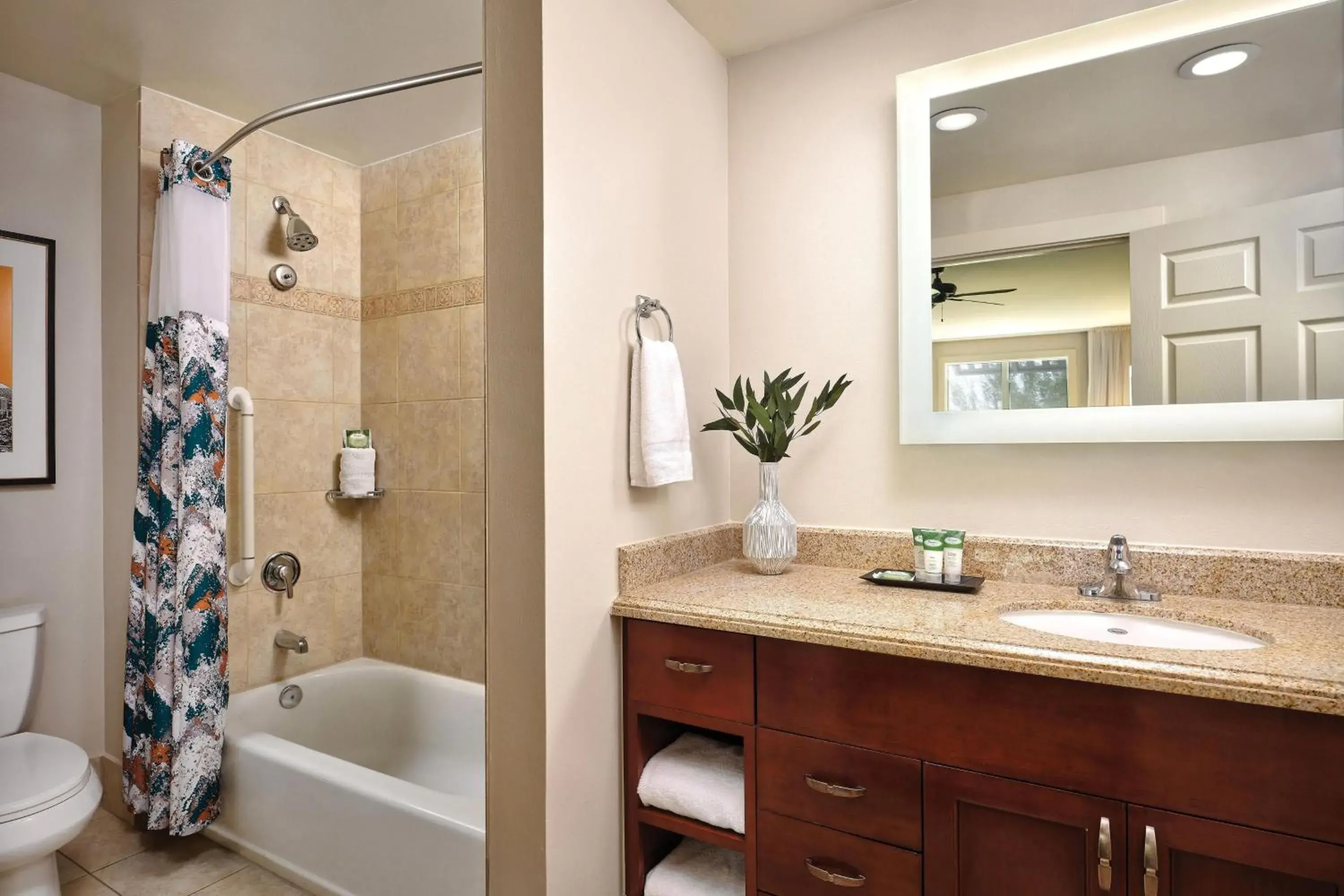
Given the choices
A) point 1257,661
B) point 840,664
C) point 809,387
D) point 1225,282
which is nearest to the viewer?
point 1257,661

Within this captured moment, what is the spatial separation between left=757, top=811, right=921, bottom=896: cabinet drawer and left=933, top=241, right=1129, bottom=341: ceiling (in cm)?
112

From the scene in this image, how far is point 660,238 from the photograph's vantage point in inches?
66.2

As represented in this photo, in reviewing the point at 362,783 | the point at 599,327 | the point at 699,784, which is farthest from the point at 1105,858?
the point at 362,783

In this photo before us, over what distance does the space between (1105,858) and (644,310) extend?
1313mm

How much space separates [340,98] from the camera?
6.25 feet

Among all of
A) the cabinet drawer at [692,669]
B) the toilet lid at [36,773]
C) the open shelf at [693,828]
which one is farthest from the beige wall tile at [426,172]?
the open shelf at [693,828]

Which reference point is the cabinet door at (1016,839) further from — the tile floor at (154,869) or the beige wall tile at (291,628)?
the beige wall tile at (291,628)

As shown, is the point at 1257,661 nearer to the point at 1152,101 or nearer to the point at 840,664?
the point at 840,664

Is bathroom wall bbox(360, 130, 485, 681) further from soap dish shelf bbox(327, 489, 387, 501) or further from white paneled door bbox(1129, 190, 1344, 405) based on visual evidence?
white paneled door bbox(1129, 190, 1344, 405)

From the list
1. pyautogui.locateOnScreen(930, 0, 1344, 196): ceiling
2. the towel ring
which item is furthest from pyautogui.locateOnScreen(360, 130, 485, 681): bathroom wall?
pyautogui.locateOnScreen(930, 0, 1344, 196): ceiling

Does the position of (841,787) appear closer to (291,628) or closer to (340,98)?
(340,98)

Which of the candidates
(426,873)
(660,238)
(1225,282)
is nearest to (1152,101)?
(1225,282)

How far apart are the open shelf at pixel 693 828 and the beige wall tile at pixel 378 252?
7.25ft

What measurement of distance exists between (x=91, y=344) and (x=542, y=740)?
7.46 feet
